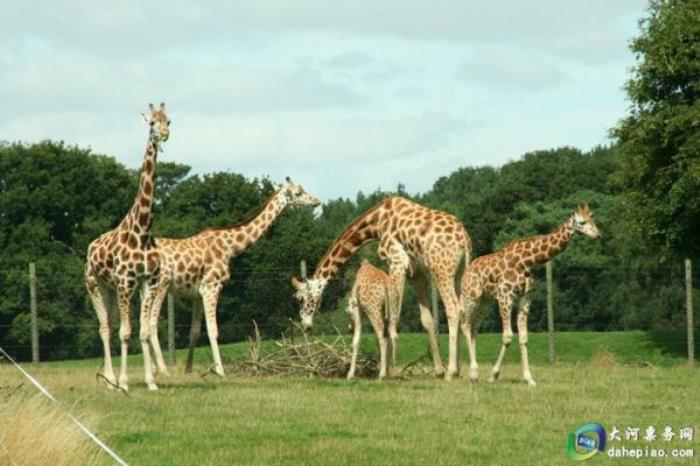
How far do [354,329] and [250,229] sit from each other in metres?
3.08

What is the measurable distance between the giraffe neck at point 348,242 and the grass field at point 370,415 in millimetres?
2394

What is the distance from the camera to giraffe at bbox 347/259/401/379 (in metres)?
20.8

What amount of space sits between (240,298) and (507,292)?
22005 millimetres

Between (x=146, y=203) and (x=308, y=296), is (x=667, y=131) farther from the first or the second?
(x=146, y=203)

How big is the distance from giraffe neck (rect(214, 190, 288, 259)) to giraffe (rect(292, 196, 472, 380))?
1.39 meters

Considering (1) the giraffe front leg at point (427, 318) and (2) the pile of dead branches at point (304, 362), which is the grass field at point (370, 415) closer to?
(1) the giraffe front leg at point (427, 318)

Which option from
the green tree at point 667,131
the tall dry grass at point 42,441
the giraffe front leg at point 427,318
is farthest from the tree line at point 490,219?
the tall dry grass at point 42,441

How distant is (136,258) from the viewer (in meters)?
18.8

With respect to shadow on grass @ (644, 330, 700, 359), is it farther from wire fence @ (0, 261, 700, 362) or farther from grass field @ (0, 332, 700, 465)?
grass field @ (0, 332, 700, 465)

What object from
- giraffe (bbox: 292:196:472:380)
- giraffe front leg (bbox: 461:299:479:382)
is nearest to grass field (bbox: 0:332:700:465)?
giraffe front leg (bbox: 461:299:479:382)

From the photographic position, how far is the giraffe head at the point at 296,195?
76.5 feet

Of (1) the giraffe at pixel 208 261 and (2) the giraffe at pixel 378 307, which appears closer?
(2) the giraffe at pixel 378 307

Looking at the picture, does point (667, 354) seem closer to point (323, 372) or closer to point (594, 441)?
point (323, 372)

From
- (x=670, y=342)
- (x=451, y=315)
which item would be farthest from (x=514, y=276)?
(x=670, y=342)
